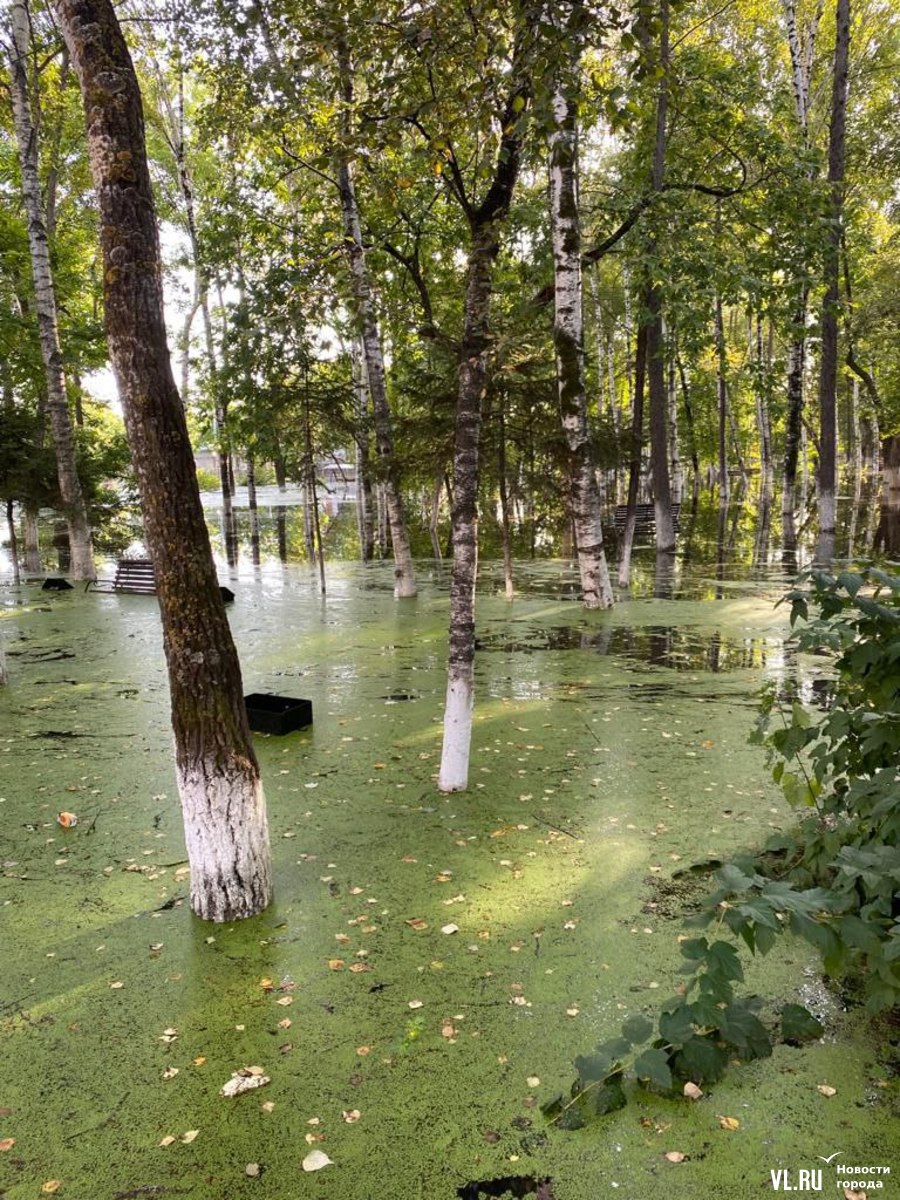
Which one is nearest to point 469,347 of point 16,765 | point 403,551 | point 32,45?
point 16,765

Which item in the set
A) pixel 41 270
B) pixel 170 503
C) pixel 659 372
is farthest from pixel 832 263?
pixel 41 270

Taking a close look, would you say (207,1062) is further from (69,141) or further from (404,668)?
(69,141)

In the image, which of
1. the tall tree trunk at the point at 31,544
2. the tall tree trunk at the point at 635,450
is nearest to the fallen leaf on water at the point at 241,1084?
the tall tree trunk at the point at 635,450

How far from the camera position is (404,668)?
8.13 m

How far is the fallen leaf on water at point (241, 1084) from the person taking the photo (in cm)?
247

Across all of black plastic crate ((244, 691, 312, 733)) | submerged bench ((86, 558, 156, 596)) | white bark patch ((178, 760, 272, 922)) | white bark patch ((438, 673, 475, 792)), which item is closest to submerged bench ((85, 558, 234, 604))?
submerged bench ((86, 558, 156, 596))

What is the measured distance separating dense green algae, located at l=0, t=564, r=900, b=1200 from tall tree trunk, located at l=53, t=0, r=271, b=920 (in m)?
0.44

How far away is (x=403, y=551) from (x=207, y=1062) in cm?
1034

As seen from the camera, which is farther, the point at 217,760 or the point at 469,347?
the point at 469,347

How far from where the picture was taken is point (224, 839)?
342 centimetres

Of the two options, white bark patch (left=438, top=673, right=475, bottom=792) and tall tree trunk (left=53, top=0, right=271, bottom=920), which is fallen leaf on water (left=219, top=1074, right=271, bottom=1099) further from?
white bark patch (left=438, top=673, right=475, bottom=792)

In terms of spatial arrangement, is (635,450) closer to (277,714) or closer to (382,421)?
(382,421)

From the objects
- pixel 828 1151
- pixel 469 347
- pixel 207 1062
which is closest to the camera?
pixel 828 1151

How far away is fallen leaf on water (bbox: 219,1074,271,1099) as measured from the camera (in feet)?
8.09
